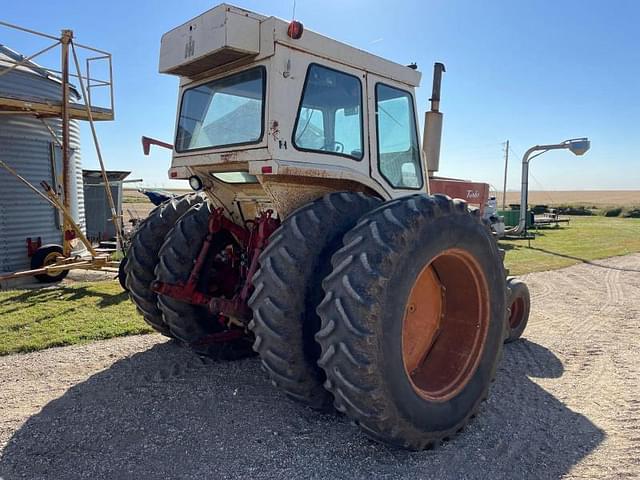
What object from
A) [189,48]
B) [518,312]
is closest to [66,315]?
[189,48]

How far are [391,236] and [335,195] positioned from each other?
2.28 feet

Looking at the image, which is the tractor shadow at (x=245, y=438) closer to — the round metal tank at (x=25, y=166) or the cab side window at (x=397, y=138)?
the cab side window at (x=397, y=138)

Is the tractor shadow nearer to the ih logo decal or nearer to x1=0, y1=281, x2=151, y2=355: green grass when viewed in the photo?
x1=0, y1=281, x2=151, y2=355: green grass

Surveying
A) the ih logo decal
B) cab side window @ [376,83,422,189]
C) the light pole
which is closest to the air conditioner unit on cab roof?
the ih logo decal

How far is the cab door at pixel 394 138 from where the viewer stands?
375 cm

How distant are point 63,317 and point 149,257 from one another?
2814 millimetres

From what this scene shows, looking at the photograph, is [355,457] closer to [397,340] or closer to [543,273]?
[397,340]

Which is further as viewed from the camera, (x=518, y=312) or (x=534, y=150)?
(x=534, y=150)

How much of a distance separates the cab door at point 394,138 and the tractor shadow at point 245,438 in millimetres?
1903

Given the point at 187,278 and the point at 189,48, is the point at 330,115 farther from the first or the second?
the point at 187,278

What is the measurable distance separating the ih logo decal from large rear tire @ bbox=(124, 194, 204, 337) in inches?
67.5

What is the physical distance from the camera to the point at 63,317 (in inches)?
258

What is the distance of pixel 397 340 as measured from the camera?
9.45 feet

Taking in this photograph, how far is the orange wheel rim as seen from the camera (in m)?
3.48
